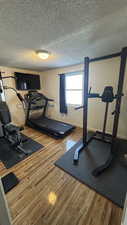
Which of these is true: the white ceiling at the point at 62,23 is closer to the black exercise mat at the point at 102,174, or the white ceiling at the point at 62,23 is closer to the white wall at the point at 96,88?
the white wall at the point at 96,88

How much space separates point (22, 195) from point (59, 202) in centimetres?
53

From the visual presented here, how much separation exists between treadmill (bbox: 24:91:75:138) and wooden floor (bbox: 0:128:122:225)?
1.25 metres

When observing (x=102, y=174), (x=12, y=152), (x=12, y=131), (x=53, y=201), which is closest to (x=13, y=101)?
(x=12, y=131)

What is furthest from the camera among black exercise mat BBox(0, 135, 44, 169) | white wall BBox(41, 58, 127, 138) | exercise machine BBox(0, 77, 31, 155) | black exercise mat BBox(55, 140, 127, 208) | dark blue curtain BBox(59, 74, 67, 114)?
dark blue curtain BBox(59, 74, 67, 114)

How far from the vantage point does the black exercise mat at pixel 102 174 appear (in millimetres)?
1383

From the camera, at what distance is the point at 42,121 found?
382 centimetres

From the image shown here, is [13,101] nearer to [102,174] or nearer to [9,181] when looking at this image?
[9,181]

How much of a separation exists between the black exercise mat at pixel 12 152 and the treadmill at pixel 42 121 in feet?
2.05

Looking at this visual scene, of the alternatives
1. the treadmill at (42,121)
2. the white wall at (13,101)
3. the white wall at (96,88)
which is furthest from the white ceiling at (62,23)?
the treadmill at (42,121)

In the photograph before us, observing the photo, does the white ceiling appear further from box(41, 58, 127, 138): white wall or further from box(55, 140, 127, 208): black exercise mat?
box(55, 140, 127, 208): black exercise mat

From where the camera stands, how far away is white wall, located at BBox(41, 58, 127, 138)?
2668 mm

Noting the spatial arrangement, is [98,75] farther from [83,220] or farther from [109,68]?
[83,220]

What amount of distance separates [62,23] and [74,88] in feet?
8.01

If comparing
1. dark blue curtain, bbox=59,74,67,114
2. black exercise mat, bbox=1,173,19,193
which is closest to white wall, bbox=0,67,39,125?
dark blue curtain, bbox=59,74,67,114
